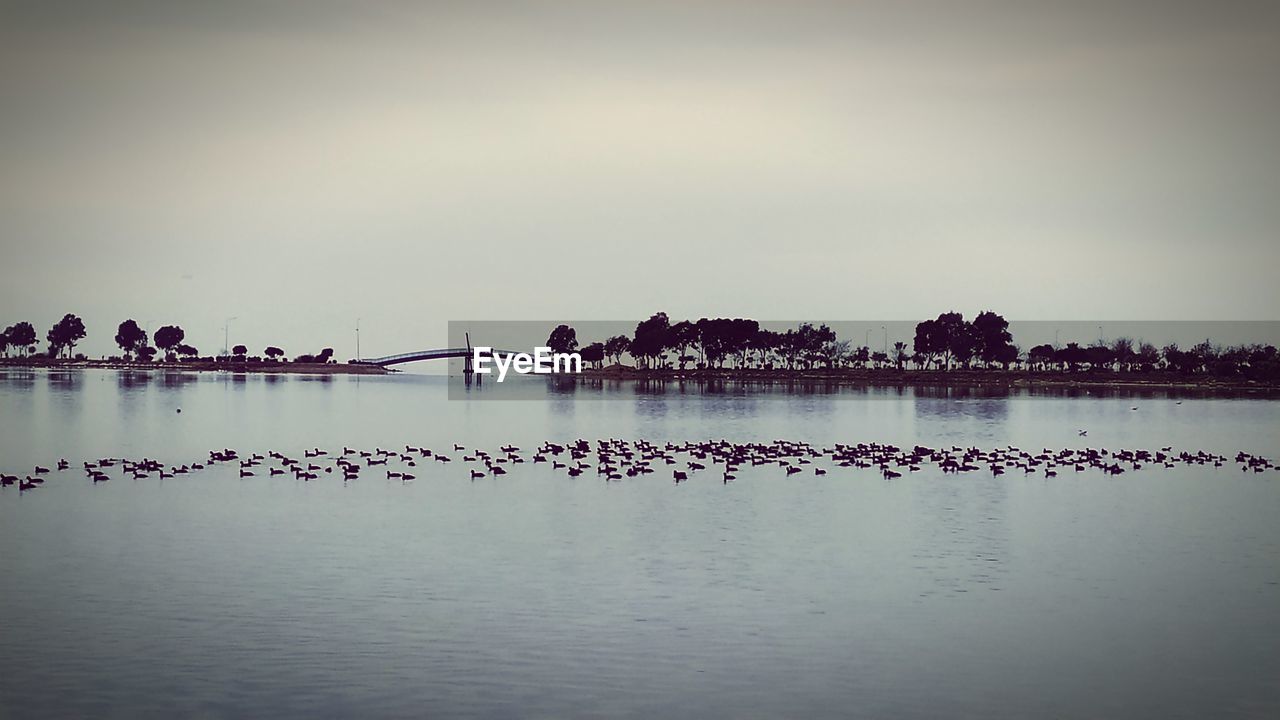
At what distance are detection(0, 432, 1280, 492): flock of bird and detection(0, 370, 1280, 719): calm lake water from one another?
3.74 feet

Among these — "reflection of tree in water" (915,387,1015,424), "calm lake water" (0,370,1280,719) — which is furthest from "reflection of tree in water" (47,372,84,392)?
"reflection of tree in water" (915,387,1015,424)

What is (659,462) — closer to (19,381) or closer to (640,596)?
(640,596)

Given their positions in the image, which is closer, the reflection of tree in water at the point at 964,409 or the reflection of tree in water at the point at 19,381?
the reflection of tree in water at the point at 964,409

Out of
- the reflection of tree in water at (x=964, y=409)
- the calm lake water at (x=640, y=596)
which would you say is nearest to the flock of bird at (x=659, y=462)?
the calm lake water at (x=640, y=596)

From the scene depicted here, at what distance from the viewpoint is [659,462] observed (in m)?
47.8

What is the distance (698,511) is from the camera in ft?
111

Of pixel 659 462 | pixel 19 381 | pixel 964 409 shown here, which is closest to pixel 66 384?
pixel 19 381

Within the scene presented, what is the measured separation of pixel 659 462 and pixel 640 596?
25857 mm

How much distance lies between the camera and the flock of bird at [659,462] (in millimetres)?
41938

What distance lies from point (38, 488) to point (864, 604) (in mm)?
27431

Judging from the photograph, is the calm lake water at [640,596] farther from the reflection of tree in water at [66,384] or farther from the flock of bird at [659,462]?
the reflection of tree in water at [66,384]

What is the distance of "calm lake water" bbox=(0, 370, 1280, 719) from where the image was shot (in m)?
16.2

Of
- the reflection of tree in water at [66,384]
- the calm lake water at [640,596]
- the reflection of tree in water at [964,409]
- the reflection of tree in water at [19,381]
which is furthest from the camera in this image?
the reflection of tree in water at [19,381]

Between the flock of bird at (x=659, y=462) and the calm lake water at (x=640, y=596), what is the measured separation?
1.14 meters
